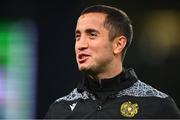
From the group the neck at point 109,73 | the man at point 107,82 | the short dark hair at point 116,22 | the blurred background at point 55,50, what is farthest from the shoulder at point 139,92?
the blurred background at point 55,50

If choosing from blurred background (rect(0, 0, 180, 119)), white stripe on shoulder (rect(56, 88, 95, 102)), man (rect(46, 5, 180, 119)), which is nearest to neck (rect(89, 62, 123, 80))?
man (rect(46, 5, 180, 119))

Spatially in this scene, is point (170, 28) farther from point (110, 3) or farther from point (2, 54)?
point (2, 54)

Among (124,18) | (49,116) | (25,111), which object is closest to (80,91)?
(49,116)

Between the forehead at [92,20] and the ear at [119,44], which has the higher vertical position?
the forehead at [92,20]

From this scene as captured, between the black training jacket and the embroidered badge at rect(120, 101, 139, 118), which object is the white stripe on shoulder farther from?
the embroidered badge at rect(120, 101, 139, 118)

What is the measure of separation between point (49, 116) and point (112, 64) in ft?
1.58

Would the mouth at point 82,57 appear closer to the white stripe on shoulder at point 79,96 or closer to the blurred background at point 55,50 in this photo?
the white stripe on shoulder at point 79,96

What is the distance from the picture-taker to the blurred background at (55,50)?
5.42 m

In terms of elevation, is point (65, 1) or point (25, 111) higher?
point (65, 1)

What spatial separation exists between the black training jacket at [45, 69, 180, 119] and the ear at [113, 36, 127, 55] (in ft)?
0.42

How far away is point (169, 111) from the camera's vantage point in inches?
122

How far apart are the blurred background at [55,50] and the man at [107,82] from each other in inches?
86.8

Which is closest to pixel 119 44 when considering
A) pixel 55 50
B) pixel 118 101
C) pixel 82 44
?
pixel 82 44

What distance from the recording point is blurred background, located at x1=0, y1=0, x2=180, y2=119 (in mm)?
5422
